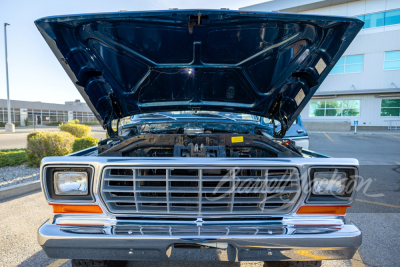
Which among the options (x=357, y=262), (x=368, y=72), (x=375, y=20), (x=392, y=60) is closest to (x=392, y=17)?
(x=375, y=20)

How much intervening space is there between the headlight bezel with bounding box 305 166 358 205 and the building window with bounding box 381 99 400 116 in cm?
2141

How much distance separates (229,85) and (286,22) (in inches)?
42.2

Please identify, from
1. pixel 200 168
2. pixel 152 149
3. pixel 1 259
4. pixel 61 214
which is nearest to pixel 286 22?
pixel 200 168

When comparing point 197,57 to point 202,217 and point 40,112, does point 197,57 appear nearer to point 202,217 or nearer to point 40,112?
point 202,217

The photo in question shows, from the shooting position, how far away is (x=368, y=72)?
17.7 metres

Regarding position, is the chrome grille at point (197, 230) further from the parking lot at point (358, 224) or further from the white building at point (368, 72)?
the white building at point (368, 72)

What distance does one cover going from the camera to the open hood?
178 centimetres

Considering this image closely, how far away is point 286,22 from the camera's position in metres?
1.83

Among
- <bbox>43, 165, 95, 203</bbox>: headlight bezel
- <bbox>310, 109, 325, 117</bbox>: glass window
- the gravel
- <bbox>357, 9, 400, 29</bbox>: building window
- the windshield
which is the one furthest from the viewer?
<bbox>310, 109, 325, 117</bbox>: glass window

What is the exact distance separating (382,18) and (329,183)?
909 inches

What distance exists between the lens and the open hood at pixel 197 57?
1778mm

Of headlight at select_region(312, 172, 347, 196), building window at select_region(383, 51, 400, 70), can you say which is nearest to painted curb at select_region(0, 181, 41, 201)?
headlight at select_region(312, 172, 347, 196)

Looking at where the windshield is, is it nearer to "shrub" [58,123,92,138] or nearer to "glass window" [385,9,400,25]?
"shrub" [58,123,92,138]

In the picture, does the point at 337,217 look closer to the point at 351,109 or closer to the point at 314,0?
the point at 351,109
